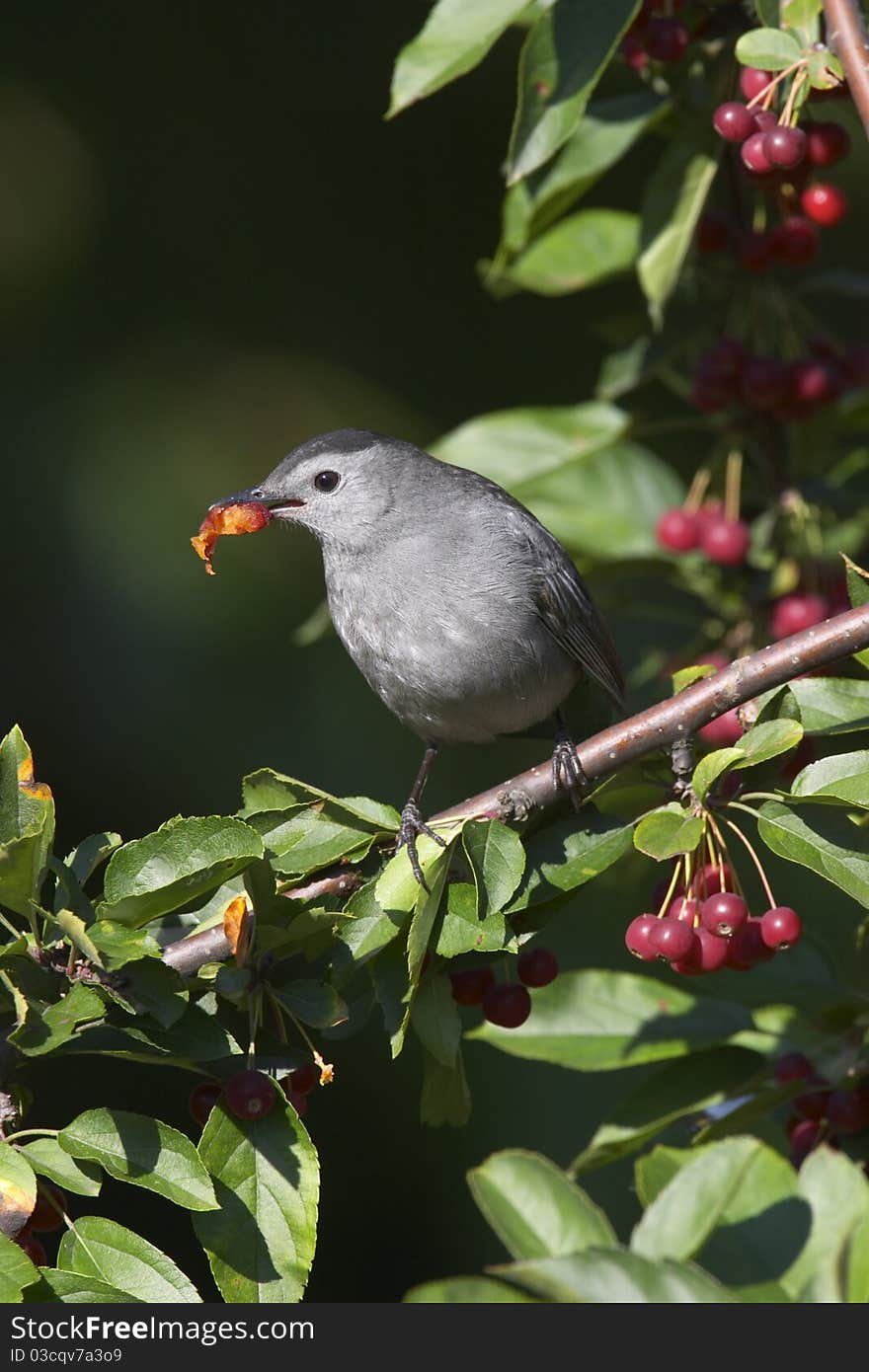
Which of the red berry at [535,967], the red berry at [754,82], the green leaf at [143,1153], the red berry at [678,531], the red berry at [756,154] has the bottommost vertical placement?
the red berry at [535,967]

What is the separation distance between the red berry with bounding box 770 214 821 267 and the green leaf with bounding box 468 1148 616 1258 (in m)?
2.38

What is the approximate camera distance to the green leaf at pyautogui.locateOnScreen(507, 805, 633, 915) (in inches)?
101

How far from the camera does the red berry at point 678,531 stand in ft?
13.4

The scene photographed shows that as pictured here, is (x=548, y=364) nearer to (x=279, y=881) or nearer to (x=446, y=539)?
(x=446, y=539)

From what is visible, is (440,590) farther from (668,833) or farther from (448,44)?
(668,833)

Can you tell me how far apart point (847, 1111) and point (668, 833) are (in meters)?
0.77

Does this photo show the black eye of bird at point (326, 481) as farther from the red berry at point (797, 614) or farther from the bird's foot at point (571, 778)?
the bird's foot at point (571, 778)

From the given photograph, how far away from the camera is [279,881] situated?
265 centimetres

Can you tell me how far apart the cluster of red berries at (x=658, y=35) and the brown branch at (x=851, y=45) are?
1.54 ft

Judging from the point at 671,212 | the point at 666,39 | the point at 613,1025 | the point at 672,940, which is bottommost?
the point at 613,1025

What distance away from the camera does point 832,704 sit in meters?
2.60

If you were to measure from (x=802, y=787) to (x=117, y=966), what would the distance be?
44.0 inches

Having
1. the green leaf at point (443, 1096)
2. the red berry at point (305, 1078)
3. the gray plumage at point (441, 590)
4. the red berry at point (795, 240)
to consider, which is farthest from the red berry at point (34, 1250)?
the red berry at point (795, 240)

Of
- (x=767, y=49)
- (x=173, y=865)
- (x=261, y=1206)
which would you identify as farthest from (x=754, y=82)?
(x=261, y=1206)
